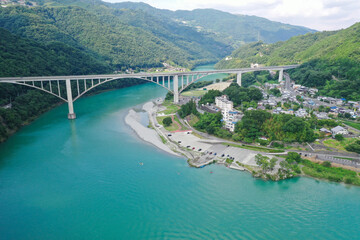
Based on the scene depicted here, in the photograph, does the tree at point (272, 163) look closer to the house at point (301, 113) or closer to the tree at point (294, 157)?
the tree at point (294, 157)

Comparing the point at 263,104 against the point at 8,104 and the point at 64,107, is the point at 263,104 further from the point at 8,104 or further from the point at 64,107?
the point at 8,104

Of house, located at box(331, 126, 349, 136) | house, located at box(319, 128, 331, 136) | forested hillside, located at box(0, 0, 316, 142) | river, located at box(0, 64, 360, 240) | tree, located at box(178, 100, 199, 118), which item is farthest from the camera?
forested hillside, located at box(0, 0, 316, 142)

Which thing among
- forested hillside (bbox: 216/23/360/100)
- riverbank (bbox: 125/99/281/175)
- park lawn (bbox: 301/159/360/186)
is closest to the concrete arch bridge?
forested hillside (bbox: 216/23/360/100)

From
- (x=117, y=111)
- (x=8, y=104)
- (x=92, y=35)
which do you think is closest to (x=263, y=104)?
(x=117, y=111)

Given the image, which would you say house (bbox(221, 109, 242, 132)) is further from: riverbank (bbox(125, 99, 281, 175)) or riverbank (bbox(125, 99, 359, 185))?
riverbank (bbox(125, 99, 281, 175))

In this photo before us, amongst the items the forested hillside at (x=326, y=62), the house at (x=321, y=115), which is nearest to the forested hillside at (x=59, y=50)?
the house at (x=321, y=115)
